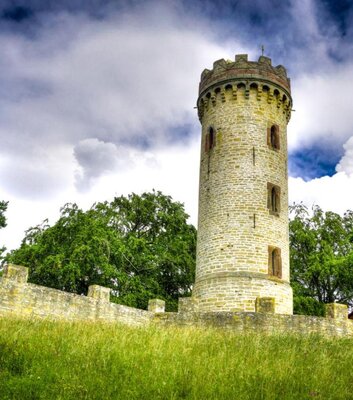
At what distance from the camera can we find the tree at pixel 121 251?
2444 centimetres

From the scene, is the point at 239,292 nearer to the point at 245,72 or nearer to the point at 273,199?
the point at 273,199

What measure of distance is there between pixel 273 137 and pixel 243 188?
122 inches

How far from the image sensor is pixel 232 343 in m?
11.6

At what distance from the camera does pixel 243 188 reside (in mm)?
19734

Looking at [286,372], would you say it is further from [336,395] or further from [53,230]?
[53,230]

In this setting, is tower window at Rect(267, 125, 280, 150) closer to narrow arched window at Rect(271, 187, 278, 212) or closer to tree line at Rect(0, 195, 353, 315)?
narrow arched window at Rect(271, 187, 278, 212)

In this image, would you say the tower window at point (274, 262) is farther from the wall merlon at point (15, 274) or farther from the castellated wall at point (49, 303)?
the wall merlon at point (15, 274)

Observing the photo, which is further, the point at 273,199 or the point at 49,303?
the point at 273,199

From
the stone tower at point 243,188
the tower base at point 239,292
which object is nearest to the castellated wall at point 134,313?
the stone tower at point 243,188

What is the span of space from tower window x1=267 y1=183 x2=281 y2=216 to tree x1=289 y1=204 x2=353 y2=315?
8.96 metres

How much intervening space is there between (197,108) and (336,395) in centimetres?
1687

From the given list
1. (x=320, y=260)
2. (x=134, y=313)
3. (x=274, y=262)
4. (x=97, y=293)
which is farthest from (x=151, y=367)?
(x=320, y=260)

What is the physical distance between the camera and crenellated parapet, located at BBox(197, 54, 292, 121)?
835 inches

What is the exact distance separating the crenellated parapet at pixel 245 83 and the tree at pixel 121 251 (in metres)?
8.89
